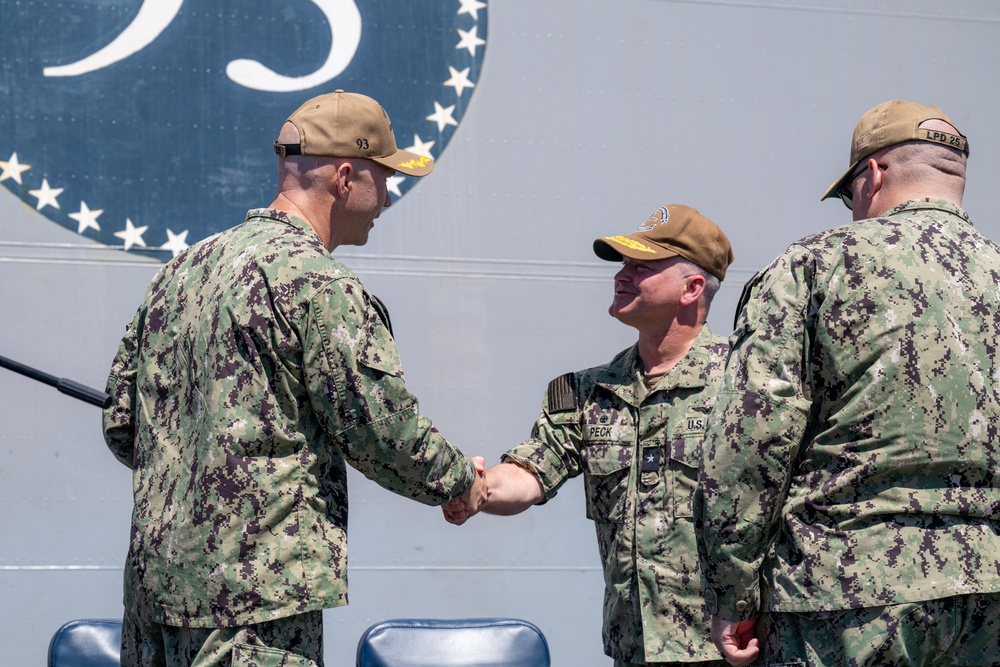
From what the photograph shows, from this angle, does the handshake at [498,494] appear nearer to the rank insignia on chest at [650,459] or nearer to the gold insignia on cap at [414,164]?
the rank insignia on chest at [650,459]

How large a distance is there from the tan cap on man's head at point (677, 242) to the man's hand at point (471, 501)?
0.68 metres

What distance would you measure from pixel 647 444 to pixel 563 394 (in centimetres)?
31

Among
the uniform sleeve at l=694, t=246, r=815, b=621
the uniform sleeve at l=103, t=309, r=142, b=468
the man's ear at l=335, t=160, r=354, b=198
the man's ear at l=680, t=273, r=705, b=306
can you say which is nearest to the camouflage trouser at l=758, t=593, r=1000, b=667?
the uniform sleeve at l=694, t=246, r=815, b=621

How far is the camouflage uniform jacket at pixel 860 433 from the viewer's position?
6.81 feet

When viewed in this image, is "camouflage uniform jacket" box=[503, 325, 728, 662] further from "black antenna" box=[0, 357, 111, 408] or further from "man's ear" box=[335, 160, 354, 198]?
"black antenna" box=[0, 357, 111, 408]

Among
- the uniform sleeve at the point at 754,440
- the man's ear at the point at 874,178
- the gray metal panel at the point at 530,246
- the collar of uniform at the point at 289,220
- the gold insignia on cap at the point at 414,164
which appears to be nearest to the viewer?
the uniform sleeve at the point at 754,440

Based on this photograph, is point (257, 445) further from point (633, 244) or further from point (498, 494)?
point (633, 244)

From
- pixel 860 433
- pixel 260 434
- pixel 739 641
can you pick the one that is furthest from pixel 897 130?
pixel 260 434

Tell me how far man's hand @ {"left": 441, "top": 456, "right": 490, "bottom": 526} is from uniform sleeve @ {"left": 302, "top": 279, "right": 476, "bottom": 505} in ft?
1.41

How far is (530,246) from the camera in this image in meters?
4.22

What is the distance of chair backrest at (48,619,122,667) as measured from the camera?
3.33 metres

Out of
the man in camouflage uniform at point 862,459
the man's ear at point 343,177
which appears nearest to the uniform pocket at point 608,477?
the man in camouflage uniform at point 862,459

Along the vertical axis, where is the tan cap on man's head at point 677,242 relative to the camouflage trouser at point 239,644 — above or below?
above

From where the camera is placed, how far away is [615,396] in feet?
10.2
